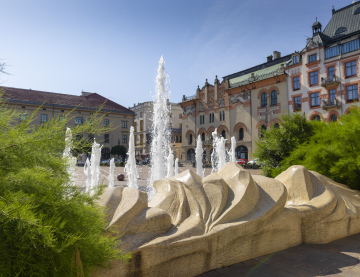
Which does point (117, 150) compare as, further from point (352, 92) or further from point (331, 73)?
point (352, 92)

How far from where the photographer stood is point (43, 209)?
5.57 feet

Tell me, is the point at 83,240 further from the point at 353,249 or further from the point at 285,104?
the point at 285,104

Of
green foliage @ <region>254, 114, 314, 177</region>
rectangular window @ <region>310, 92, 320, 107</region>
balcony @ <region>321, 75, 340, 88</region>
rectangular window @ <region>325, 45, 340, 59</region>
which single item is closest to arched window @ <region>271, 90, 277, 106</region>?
rectangular window @ <region>310, 92, 320, 107</region>

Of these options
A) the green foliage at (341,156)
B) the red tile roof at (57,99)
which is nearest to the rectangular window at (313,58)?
the green foliage at (341,156)

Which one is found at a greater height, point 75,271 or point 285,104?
point 285,104

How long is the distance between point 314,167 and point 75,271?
20.1ft

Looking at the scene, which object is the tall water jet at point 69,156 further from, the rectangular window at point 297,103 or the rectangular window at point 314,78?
the rectangular window at point 297,103

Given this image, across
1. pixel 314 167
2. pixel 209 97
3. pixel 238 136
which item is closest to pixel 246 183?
pixel 314 167

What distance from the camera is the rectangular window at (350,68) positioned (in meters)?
22.5

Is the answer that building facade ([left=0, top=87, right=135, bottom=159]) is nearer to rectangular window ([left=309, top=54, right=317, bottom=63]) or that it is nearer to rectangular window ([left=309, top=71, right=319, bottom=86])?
rectangular window ([left=309, top=71, right=319, bottom=86])

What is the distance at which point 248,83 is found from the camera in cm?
3047

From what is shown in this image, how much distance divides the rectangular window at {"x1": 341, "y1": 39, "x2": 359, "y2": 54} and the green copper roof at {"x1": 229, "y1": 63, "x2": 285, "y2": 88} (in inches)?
220

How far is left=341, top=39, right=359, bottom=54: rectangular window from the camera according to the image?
22219 mm

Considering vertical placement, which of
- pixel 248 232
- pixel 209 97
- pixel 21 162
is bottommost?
pixel 248 232
